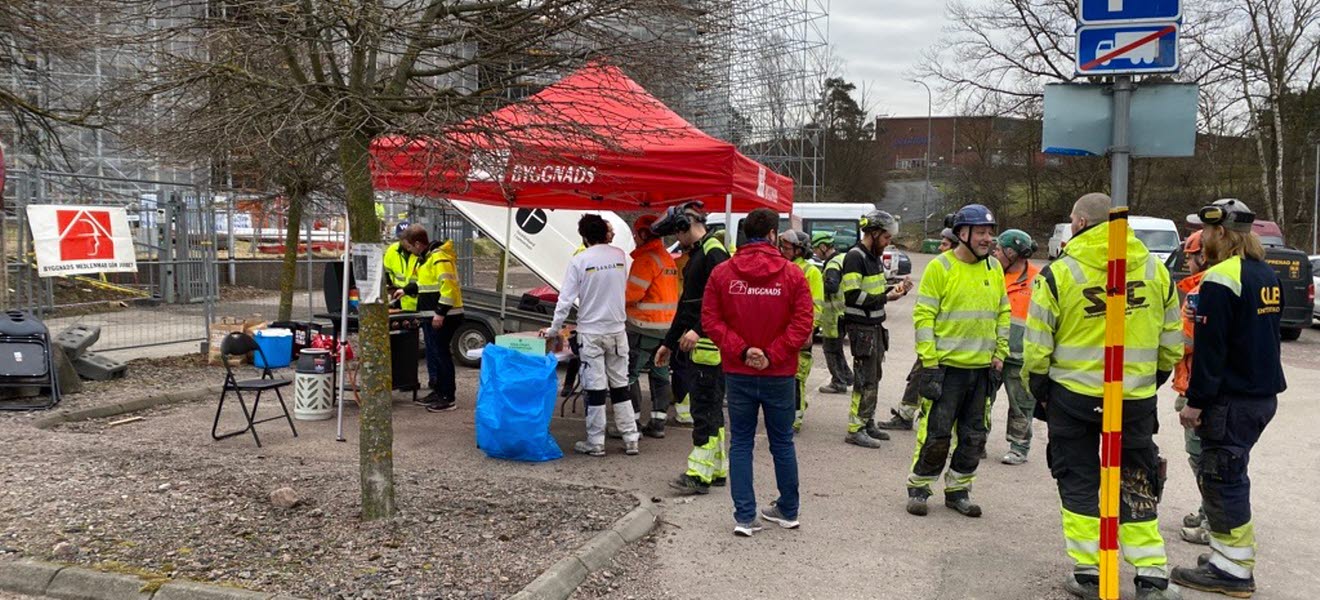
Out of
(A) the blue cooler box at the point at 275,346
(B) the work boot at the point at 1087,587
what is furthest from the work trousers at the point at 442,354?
(B) the work boot at the point at 1087,587

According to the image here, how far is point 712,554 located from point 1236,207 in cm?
315

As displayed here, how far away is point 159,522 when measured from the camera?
5.02 meters

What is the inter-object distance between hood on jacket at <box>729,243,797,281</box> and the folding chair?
21.3ft

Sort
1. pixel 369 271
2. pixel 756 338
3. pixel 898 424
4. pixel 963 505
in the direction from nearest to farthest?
pixel 369 271 < pixel 756 338 < pixel 963 505 < pixel 898 424

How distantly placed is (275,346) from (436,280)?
302cm

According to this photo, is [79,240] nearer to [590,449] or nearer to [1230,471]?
[590,449]

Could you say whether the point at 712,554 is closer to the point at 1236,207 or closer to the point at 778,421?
the point at 778,421

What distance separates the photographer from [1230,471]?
4.48m

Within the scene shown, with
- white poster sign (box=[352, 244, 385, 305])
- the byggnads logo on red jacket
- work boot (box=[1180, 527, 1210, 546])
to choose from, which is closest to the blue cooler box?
white poster sign (box=[352, 244, 385, 305])

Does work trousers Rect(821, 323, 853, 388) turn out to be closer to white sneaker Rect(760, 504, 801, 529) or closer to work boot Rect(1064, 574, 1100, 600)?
white sneaker Rect(760, 504, 801, 529)

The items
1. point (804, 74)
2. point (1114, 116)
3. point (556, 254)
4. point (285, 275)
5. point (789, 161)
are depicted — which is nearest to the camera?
point (1114, 116)

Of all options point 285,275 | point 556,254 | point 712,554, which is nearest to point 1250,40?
point 556,254

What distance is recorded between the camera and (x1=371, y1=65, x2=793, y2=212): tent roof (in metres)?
4.92

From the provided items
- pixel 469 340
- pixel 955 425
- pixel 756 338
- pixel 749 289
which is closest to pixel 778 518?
pixel 756 338
